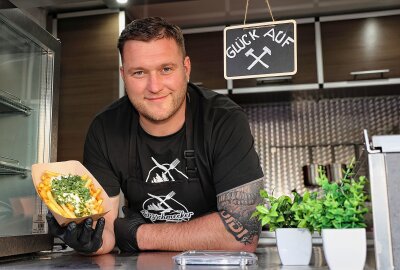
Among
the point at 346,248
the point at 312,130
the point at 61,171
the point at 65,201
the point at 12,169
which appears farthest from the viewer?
the point at 312,130

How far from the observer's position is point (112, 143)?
1898mm

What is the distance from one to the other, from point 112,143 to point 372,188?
3.93 feet

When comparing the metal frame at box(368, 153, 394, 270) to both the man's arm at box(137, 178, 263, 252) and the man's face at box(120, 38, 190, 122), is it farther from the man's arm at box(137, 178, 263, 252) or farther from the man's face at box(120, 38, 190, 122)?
the man's face at box(120, 38, 190, 122)

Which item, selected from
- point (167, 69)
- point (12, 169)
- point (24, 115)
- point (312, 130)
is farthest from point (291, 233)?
point (312, 130)

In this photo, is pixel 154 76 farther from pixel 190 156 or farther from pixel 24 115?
pixel 24 115

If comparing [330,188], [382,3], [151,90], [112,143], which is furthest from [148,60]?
[382,3]

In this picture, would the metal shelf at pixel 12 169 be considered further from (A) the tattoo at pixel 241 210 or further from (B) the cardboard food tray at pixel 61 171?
(A) the tattoo at pixel 241 210

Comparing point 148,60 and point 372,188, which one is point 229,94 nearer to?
point 148,60

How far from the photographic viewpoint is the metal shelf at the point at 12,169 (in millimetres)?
1666

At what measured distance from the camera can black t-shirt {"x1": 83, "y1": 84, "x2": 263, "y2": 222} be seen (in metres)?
1.78

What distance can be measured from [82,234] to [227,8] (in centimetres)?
242

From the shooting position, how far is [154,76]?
1741 millimetres

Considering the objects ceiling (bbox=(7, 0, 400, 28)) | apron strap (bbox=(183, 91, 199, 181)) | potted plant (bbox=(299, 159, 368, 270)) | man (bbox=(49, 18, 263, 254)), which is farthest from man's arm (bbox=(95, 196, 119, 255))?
ceiling (bbox=(7, 0, 400, 28))

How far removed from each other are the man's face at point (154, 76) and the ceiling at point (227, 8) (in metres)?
1.51
